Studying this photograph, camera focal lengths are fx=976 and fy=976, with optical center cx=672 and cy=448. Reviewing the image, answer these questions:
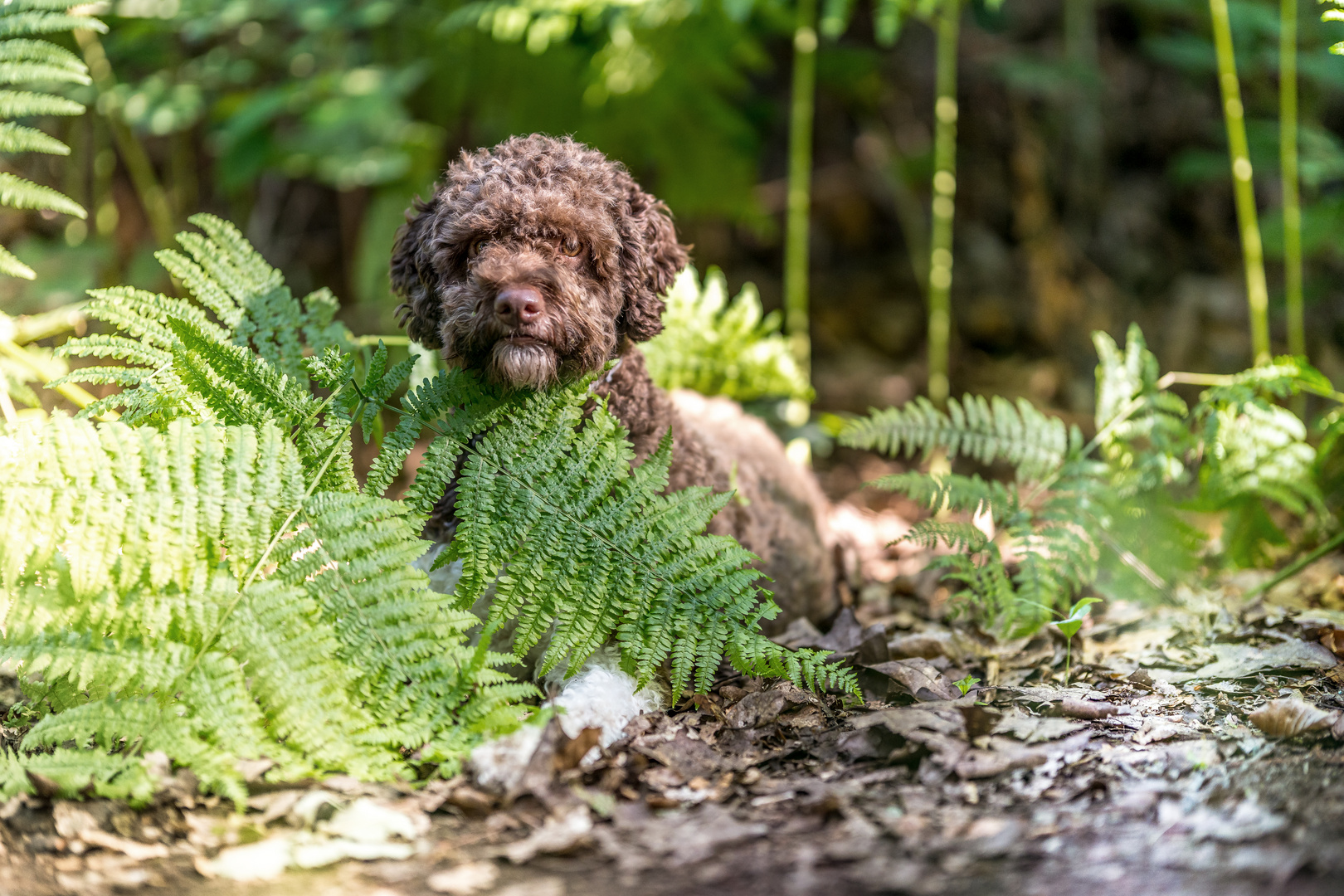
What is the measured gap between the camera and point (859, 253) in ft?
32.5

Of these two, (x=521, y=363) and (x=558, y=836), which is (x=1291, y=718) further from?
(x=521, y=363)

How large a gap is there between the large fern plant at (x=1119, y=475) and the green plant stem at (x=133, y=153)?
19.0ft

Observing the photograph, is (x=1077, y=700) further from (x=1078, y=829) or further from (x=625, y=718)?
(x=625, y=718)

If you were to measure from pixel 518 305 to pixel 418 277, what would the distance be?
709mm

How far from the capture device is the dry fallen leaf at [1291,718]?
9.05ft

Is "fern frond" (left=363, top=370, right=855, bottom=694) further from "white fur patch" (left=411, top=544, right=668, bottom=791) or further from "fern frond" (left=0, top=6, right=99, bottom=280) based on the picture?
"fern frond" (left=0, top=6, right=99, bottom=280)

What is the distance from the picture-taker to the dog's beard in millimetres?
3051

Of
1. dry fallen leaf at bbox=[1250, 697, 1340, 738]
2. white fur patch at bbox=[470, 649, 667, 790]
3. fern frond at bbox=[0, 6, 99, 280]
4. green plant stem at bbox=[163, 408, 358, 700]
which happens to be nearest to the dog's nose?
green plant stem at bbox=[163, 408, 358, 700]

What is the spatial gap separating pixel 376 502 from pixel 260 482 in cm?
32

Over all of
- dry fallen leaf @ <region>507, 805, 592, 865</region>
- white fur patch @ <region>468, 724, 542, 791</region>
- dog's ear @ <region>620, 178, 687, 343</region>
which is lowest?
dry fallen leaf @ <region>507, 805, 592, 865</region>

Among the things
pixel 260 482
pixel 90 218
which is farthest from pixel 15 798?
pixel 90 218

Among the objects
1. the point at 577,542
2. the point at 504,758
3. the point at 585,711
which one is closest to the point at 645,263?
the point at 577,542

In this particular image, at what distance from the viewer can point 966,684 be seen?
3229 mm

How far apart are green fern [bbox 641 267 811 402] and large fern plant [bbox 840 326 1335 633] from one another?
1.38m
